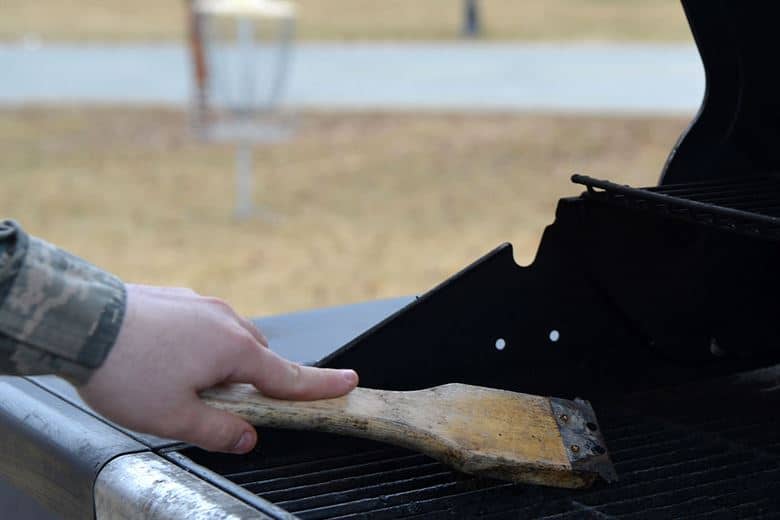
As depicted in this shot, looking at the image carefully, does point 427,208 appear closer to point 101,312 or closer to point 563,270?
point 563,270

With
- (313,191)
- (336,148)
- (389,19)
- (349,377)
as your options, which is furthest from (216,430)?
(389,19)

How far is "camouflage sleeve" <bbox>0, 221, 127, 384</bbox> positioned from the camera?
770mm

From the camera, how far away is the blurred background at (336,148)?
4.75 m

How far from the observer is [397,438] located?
39.0 inches

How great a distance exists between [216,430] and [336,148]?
5.95 metres

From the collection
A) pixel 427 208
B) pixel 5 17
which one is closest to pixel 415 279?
pixel 427 208

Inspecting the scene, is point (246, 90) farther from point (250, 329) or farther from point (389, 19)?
point (389, 19)

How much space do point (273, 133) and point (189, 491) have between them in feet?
16.0

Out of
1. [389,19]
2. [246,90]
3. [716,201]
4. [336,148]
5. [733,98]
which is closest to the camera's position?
[716,201]

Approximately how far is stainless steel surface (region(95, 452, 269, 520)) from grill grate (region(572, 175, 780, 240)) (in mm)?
469

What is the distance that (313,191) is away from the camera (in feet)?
19.2

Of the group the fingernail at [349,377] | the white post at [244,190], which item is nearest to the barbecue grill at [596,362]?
the fingernail at [349,377]

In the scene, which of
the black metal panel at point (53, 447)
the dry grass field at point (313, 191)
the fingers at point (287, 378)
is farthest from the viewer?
the dry grass field at point (313, 191)

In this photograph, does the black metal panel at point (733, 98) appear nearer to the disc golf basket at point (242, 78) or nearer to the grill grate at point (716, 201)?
the grill grate at point (716, 201)
